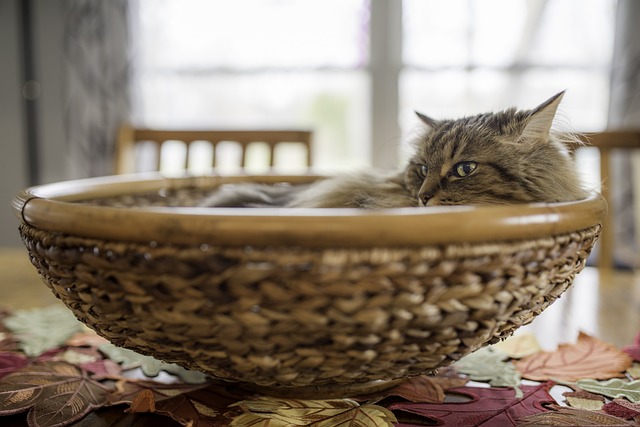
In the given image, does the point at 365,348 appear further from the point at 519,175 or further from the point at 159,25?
the point at 159,25

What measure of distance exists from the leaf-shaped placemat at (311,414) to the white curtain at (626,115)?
2.29 meters

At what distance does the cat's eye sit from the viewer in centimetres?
78

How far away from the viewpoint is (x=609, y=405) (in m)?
0.60

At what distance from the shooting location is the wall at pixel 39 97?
2896mm

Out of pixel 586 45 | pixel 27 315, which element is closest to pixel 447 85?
pixel 586 45

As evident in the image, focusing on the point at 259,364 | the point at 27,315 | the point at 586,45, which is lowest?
the point at 27,315

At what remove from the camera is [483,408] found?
595mm

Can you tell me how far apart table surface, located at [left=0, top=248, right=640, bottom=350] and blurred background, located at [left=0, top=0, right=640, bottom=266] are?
62.5 inches

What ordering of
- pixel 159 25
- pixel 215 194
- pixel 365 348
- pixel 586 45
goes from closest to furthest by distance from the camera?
pixel 365 348
pixel 215 194
pixel 586 45
pixel 159 25

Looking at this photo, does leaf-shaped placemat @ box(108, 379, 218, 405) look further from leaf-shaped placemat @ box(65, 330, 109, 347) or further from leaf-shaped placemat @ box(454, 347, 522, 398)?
leaf-shaped placemat @ box(454, 347, 522, 398)

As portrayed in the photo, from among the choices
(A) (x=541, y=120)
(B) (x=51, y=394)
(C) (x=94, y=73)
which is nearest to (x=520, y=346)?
(A) (x=541, y=120)

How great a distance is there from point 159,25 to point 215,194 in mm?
2169

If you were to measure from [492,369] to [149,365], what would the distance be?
446mm

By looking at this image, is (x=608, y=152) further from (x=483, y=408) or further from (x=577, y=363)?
(x=483, y=408)
